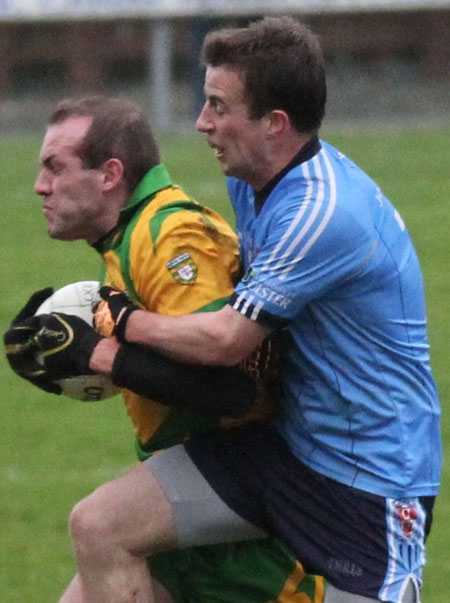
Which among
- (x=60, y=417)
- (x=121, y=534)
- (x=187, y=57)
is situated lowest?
(x=187, y=57)

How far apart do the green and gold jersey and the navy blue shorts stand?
0.10 metres

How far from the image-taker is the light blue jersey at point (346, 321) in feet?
14.1

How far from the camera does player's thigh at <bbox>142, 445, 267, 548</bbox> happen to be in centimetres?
457

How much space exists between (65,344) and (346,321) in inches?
28.6

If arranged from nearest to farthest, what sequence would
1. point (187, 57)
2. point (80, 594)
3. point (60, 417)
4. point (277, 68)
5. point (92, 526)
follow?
point (277, 68) < point (92, 526) < point (80, 594) < point (60, 417) < point (187, 57)

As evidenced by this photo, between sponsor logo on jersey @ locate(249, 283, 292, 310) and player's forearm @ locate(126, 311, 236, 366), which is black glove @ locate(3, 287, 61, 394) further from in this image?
sponsor logo on jersey @ locate(249, 283, 292, 310)

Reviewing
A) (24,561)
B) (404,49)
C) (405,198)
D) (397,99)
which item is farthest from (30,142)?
(24,561)

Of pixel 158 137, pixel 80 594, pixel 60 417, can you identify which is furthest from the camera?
pixel 158 137

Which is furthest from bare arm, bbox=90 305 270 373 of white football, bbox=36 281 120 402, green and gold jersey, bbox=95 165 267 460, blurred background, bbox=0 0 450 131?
blurred background, bbox=0 0 450 131

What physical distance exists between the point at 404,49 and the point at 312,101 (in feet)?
91.1

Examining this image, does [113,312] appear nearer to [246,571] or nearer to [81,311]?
[81,311]

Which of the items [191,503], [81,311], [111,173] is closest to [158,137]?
[81,311]

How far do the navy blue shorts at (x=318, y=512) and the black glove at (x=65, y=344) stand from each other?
0.42 m

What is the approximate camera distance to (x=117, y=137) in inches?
182
